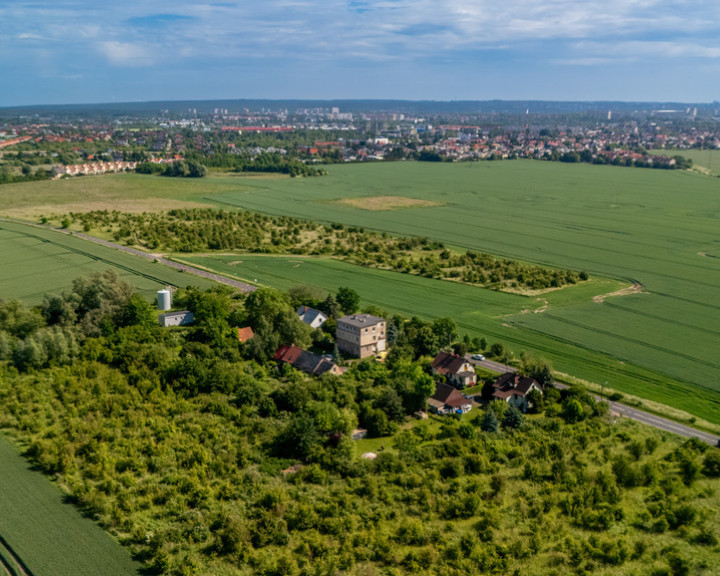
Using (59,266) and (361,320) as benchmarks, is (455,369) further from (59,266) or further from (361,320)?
(59,266)

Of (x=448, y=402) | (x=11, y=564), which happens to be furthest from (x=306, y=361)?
(x=11, y=564)

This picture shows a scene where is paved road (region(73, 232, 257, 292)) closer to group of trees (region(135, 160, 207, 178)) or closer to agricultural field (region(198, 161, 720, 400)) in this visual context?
agricultural field (region(198, 161, 720, 400))

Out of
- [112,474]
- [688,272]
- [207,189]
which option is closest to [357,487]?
[112,474]

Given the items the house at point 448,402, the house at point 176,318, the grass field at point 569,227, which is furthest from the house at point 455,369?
the house at point 176,318

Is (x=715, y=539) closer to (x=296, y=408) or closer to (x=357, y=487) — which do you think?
(x=357, y=487)

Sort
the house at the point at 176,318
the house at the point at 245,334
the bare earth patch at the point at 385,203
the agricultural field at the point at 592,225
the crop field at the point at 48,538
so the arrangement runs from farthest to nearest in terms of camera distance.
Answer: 1. the bare earth patch at the point at 385,203
2. the house at the point at 176,318
3. the agricultural field at the point at 592,225
4. the house at the point at 245,334
5. the crop field at the point at 48,538

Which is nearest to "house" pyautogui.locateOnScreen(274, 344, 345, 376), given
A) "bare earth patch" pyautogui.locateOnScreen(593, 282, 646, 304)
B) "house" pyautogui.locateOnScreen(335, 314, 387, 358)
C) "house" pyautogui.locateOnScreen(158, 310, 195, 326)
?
"house" pyautogui.locateOnScreen(335, 314, 387, 358)

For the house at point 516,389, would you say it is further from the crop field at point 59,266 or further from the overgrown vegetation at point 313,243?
the crop field at point 59,266
